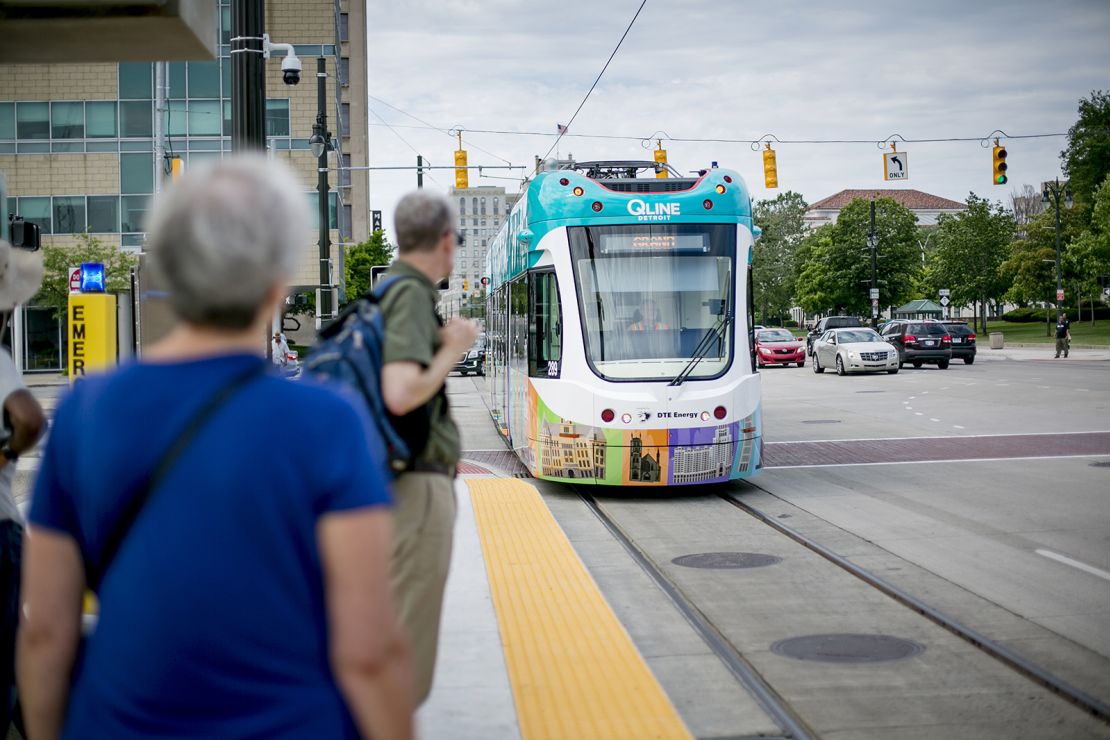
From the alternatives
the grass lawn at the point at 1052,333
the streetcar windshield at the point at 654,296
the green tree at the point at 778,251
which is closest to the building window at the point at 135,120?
the streetcar windshield at the point at 654,296

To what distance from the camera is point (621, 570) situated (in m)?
9.02

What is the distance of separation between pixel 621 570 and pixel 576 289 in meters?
4.13

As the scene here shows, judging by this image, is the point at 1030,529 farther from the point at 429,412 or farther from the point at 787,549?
the point at 429,412

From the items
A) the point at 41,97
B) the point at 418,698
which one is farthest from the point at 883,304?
the point at 418,698

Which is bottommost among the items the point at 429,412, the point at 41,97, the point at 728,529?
the point at 728,529

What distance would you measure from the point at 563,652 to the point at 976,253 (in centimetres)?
8439

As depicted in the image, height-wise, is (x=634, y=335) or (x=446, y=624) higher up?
(x=634, y=335)

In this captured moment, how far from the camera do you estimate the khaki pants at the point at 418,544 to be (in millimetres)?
3832

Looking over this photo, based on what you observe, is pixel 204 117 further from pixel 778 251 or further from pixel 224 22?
pixel 778 251

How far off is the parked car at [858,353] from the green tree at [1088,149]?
193 ft

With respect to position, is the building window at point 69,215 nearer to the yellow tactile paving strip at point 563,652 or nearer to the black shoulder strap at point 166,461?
the yellow tactile paving strip at point 563,652

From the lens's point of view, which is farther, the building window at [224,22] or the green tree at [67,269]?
the building window at [224,22]

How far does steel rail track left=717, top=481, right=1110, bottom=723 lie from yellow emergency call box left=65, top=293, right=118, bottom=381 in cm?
483

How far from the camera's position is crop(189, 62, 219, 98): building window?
47.9 meters
